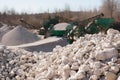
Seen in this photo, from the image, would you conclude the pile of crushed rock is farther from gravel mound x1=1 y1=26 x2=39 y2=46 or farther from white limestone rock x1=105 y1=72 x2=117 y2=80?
gravel mound x1=1 y1=26 x2=39 y2=46

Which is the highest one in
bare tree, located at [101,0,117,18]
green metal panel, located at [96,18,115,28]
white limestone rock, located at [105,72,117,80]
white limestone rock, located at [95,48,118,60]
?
white limestone rock, located at [95,48,118,60]

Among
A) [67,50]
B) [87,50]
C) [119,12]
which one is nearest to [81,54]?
[87,50]

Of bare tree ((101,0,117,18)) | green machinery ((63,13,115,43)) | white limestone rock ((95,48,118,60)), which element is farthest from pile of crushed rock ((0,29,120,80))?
bare tree ((101,0,117,18))

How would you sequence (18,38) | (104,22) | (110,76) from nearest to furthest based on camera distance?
1. (110,76)
2. (104,22)
3. (18,38)

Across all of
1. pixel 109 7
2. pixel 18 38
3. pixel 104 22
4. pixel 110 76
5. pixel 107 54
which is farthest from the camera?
pixel 109 7

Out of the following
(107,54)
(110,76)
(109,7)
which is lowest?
(109,7)

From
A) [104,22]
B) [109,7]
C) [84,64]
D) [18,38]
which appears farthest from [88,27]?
[109,7]

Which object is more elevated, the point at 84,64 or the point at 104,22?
the point at 84,64

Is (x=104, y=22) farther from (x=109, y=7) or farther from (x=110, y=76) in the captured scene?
(x=109, y=7)

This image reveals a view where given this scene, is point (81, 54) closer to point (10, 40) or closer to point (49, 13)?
point (10, 40)

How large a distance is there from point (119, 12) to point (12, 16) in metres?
8.33

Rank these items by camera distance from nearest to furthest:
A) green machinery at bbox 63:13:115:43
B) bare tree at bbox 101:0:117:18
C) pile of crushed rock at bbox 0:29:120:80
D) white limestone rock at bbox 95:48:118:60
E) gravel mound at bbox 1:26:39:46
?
pile of crushed rock at bbox 0:29:120:80
white limestone rock at bbox 95:48:118:60
green machinery at bbox 63:13:115:43
gravel mound at bbox 1:26:39:46
bare tree at bbox 101:0:117:18

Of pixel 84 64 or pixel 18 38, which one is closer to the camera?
pixel 84 64

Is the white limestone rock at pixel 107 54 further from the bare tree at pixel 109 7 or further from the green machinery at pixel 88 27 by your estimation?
the bare tree at pixel 109 7
